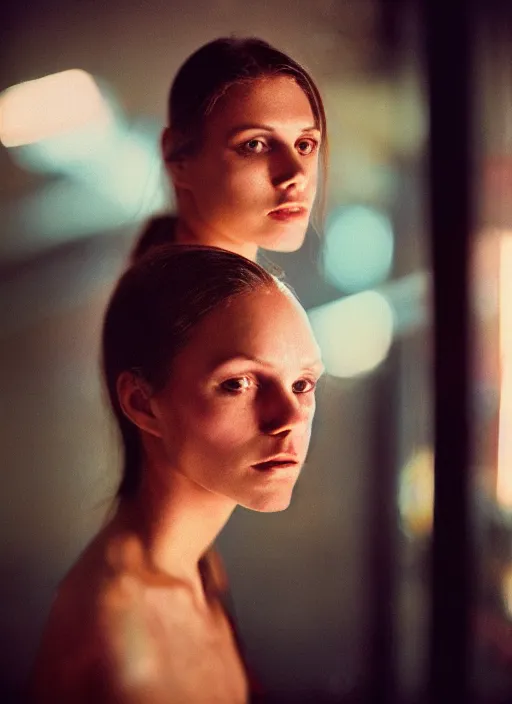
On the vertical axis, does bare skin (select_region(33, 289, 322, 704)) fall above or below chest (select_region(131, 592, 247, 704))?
above

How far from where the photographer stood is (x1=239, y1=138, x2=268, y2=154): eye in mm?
962

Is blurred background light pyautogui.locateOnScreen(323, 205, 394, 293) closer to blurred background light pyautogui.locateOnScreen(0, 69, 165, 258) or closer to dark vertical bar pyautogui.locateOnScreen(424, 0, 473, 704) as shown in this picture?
dark vertical bar pyautogui.locateOnScreen(424, 0, 473, 704)

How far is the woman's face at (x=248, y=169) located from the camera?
954 millimetres

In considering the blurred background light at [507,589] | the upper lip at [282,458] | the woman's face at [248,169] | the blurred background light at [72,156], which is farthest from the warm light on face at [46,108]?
the blurred background light at [507,589]

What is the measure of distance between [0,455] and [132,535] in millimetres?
192

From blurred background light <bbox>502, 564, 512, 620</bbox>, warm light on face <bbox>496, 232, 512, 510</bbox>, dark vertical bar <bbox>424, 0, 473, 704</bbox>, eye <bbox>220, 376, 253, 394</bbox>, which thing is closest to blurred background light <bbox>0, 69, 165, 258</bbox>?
eye <bbox>220, 376, 253, 394</bbox>

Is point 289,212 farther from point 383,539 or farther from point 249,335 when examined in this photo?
point 383,539

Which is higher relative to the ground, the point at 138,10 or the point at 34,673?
the point at 138,10

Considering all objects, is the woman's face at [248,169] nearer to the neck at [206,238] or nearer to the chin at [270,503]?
the neck at [206,238]

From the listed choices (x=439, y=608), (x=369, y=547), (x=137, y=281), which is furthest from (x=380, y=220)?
(x=439, y=608)

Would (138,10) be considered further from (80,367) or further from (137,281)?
(80,367)

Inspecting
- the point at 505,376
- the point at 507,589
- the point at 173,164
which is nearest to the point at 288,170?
the point at 173,164

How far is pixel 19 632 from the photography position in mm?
907

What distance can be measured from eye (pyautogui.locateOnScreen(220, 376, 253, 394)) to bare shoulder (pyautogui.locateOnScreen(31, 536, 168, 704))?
24cm
